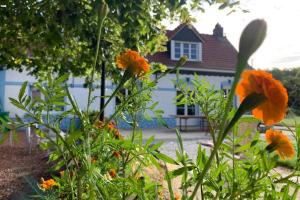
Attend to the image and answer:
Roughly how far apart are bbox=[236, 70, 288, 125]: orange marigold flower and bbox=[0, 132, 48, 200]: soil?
8.85 ft

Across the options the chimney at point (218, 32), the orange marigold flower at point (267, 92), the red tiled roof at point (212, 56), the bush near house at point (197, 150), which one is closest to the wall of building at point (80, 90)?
the red tiled roof at point (212, 56)

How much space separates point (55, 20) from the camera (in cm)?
414

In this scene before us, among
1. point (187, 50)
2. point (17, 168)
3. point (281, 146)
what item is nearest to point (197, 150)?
point (281, 146)

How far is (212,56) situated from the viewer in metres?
17.9

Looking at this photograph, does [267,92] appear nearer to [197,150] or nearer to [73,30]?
[197,150]

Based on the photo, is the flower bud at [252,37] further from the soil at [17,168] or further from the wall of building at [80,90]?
the wall of building at [80,90]

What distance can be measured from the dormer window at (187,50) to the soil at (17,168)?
9.21 metres

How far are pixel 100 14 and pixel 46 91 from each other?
20 centimetres

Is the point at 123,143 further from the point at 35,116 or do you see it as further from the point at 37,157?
the point at 37,157

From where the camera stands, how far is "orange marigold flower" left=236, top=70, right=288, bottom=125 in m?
0.49

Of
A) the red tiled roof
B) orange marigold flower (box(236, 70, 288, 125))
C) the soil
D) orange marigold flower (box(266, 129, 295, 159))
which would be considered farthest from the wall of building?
orange marigold flower (box(236, 70, 288, 125))

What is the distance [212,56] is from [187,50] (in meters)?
1.71

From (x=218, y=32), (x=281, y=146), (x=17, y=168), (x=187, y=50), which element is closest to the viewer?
(x=281, y=146)

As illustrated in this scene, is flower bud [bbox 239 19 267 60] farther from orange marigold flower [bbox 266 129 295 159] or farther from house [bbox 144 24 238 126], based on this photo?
house [bbox 144 24 238 126]
